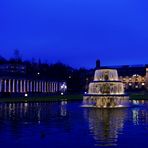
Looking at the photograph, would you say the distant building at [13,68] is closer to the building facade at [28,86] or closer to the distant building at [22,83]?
the distant building at [22,83]

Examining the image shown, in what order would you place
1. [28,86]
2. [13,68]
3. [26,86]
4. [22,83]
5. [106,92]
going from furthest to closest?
[13,68], [28,86], [26,86], [22,83], [106,92]

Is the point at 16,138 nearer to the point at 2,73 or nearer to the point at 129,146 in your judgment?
the point at 129,146

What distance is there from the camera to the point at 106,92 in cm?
5109

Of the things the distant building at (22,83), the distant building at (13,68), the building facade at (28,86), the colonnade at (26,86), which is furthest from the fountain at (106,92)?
the distant building at (13,68)

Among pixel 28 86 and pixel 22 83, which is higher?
pixel 22 83

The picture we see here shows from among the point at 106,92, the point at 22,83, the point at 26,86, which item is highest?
the point at 22,83

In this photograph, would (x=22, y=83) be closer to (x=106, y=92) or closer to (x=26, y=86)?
(x=26, y=86)

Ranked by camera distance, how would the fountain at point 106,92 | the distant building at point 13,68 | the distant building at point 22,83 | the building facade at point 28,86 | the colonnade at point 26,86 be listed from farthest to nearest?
the distant building at point 13,68
the colonnade at point 26,86
the distant building at point 22,83
the building facade at point 28,86
the fountain at point 106,92

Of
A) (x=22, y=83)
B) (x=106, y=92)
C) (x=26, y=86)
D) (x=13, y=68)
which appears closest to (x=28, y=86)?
(x=26, y=86)

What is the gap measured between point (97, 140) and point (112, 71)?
33666 millimetres

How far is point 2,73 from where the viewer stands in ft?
506

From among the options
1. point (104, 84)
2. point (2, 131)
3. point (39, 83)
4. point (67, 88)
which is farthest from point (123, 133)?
point (67, 88)

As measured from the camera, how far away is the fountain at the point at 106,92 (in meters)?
50.0

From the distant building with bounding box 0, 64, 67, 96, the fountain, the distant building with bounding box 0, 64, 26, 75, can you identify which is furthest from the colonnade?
the fountain
